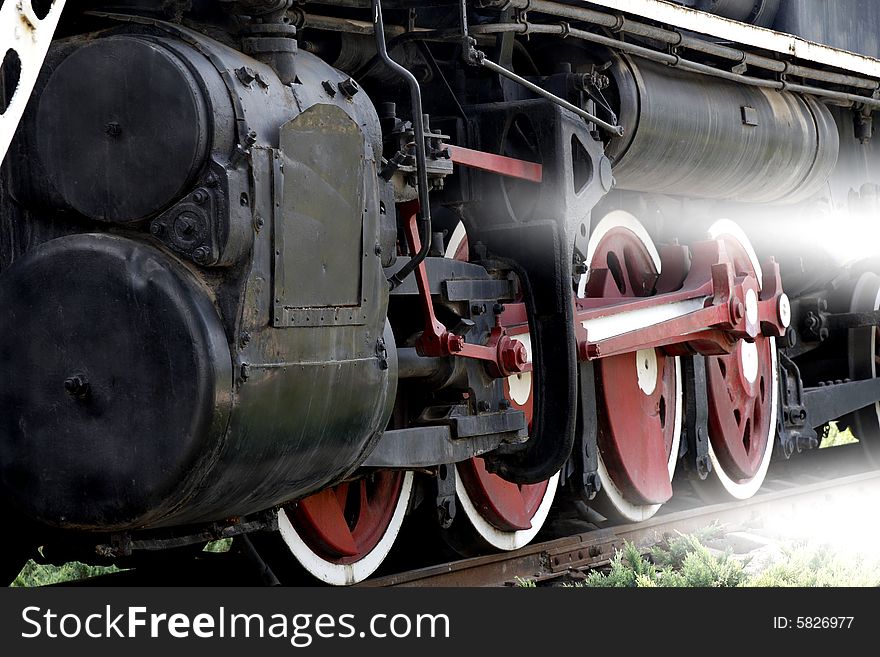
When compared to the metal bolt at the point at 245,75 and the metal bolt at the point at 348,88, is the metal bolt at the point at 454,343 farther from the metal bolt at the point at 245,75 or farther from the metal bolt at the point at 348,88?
the metal bolt at the point at 245,75

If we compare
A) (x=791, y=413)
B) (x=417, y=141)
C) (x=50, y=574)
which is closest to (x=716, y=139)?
(x=791, y=413)

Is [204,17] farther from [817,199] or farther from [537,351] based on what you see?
[817,199]

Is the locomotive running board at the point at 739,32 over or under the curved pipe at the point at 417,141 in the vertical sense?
over

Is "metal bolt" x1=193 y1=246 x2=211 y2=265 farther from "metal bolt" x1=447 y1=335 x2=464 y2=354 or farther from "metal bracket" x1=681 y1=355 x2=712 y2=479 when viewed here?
"metal bracket" x1=681 y1=355 x2=712 y2=479

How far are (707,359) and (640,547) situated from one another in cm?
110

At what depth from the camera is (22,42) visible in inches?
115

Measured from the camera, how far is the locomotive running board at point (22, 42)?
2875 mm

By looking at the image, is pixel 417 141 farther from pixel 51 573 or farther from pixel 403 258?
pixel 51 573

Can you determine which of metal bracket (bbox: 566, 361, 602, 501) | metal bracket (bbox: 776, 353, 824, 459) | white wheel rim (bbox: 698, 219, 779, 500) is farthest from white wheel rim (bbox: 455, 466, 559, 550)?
metal bracket (bbox: 776, 353, 824, 459)

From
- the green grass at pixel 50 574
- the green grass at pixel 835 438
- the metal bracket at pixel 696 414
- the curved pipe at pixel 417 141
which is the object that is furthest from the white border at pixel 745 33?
the green grass at pixel 835 438

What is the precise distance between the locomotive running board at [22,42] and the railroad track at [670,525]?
7.40ft

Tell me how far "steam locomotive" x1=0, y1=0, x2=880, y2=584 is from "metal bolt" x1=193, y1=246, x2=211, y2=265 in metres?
0.02

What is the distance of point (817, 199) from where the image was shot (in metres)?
7.34

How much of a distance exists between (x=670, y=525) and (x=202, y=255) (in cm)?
376
